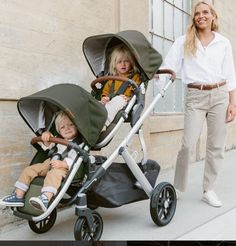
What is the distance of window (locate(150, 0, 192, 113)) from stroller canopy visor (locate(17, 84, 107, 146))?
329 centimetres

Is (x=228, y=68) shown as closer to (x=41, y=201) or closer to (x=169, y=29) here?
(x=41, y=201)

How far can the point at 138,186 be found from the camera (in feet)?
12.3

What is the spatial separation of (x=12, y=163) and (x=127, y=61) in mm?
1285

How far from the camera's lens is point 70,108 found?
3.14m

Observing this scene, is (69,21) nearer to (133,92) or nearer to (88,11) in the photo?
(88,11)

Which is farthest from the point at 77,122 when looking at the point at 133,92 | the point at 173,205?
the point at 173,205

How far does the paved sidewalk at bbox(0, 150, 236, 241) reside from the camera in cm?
361

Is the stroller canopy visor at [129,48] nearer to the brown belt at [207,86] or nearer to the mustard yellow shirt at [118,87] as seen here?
the mustard yellow shirt at [118,87]

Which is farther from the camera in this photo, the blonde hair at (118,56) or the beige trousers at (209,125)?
the beige trousers at (209,125)

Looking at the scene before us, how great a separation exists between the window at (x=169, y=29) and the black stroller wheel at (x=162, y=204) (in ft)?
9.41

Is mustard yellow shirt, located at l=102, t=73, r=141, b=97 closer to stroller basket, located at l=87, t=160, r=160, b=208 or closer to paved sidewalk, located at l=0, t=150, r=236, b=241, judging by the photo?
stroller basket, located at l=87, t=160, r=160, b=208

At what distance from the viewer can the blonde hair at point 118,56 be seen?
12.6ft

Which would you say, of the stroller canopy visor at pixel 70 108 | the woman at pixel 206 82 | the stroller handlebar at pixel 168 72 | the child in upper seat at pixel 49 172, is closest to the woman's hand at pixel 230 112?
the woman at pixel 206 82

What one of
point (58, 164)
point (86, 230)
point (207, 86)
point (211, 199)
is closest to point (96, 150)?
point (58, 164)
